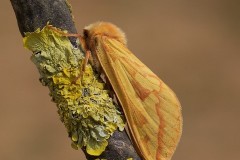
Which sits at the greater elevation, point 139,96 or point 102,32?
point 102,32

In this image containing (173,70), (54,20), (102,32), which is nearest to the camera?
(54,20)

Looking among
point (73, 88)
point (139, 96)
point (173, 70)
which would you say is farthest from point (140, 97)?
point (173, 70)

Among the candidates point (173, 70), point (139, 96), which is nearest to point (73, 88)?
point (139, 96)

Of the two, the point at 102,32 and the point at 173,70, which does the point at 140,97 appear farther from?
the point at 173,70

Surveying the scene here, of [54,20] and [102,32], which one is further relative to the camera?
[102,32]

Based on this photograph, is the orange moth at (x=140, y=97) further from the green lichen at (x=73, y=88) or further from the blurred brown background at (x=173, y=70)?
the blurred brown background at (x=173, y=70)

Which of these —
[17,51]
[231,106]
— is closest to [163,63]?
[231,106]

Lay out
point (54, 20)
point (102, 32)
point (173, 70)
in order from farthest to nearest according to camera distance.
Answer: point (173, 70)
point (102, 32)
point (54, 20)

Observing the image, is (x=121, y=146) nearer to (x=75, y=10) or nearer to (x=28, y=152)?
(x=28, y=152)
